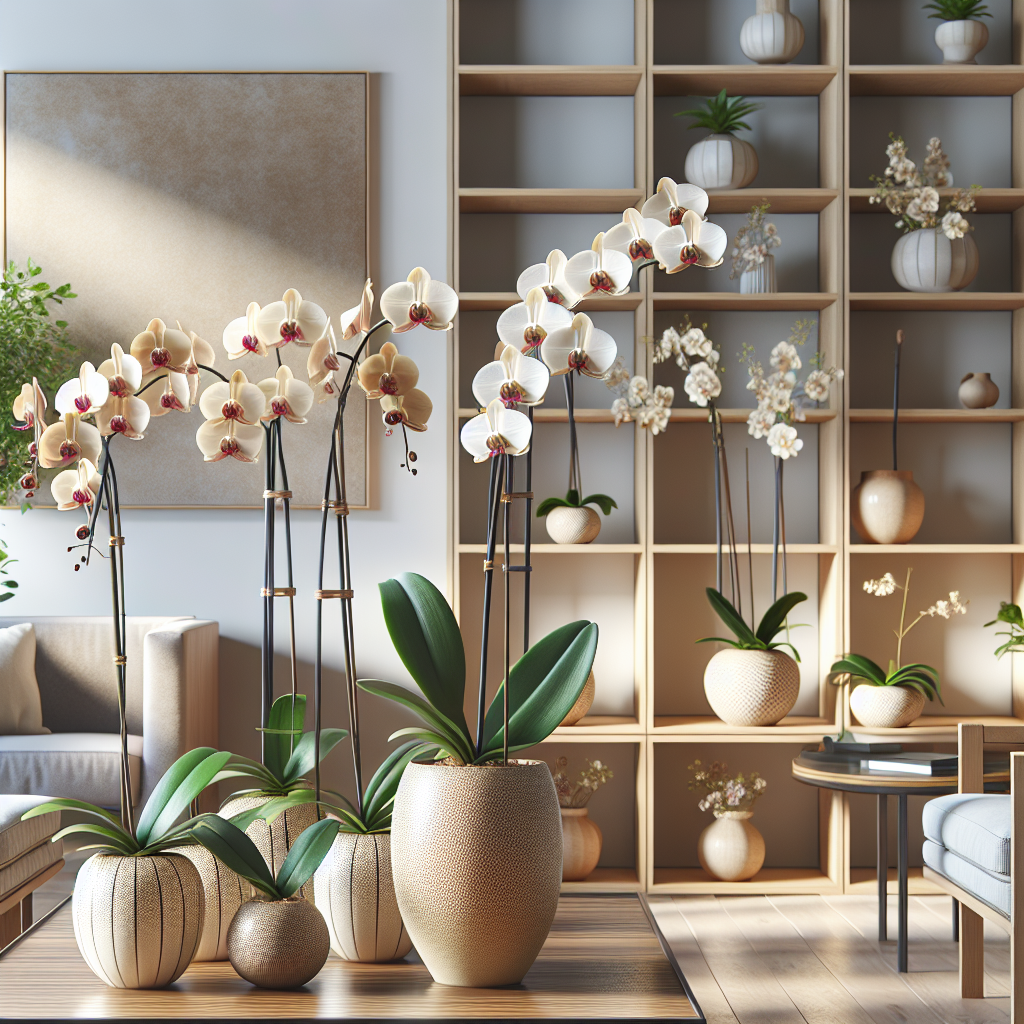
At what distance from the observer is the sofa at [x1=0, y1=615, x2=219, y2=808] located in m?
2.91

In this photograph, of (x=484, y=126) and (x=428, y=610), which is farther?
(x=484, y=126)

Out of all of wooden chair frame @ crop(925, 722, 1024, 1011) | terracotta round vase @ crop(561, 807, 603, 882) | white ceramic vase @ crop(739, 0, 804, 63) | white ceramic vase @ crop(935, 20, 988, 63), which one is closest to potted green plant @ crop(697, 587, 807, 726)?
terracotta round vase @ crop(561, 807, 603, 882)

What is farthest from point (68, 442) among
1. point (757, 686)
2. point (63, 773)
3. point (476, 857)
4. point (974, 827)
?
point (757, 686)

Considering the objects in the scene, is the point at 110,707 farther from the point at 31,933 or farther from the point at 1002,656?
the point at 1002,656

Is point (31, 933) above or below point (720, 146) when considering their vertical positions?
below

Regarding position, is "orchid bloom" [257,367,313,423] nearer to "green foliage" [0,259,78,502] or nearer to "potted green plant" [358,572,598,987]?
"potted green plant" [358,572,598,987]

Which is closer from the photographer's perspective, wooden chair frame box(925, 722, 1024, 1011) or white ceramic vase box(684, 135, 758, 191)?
wooden chair frame box(925, 722, 1024, 1011)

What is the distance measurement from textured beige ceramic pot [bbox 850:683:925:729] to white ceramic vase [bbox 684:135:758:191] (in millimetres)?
1666

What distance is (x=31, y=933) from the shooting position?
125 centimetres

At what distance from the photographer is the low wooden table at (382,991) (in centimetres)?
99

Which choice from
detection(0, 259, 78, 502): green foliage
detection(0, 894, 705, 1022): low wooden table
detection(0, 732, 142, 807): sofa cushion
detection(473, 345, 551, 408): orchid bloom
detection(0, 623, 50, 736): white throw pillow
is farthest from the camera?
detection(0, 259, 78, 502): green foliage

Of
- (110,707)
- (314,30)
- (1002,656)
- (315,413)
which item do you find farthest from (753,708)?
(314,30)

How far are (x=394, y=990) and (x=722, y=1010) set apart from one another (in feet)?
4.78

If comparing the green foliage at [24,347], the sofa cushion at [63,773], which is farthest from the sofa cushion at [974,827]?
the green foliage at [24,347]
